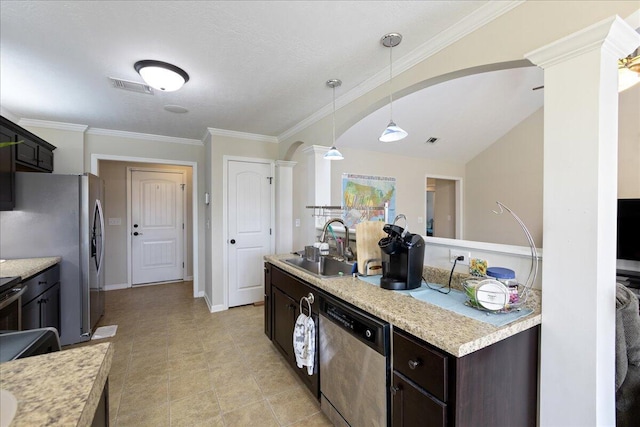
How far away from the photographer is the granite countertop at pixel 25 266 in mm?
2197

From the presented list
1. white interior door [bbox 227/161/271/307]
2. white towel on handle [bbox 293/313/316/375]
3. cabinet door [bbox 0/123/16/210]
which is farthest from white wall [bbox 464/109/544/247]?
cabinet door [bbox 0/123/16/210]

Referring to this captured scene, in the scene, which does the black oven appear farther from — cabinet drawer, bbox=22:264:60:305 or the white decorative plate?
the white decorative plate

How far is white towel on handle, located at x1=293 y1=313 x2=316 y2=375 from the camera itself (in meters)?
1.82

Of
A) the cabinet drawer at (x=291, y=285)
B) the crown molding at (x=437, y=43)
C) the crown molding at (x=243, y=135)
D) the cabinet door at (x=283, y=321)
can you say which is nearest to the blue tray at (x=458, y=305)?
the cabinet drawer at (x=291, y=285)

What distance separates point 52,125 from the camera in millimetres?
3434

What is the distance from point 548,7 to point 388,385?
6.07 ft

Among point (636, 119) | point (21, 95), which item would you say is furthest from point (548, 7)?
point (21, 95)

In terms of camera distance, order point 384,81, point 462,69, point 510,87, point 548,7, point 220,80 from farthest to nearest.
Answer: point 510,87 → point 220,80 → point 384,81 → point 462,69 → point 548,7

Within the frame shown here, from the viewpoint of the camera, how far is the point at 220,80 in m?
2.38

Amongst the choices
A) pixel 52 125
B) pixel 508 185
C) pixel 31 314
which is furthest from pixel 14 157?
pixel 508 185

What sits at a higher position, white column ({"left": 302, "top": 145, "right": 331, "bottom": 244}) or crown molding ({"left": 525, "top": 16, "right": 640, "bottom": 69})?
crown molding ({"left": 525, "top": 16, "right": 640, "bottom": 69})

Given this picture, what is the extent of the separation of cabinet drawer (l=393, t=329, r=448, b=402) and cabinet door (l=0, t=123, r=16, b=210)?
342cm

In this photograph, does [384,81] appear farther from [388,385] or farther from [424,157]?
[424,157]

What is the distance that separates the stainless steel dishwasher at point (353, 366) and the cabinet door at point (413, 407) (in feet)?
0.19
